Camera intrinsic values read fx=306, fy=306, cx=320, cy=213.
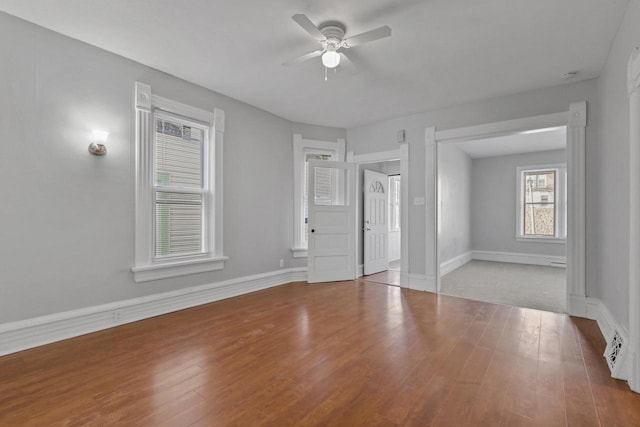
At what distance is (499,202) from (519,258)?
58.5 inches

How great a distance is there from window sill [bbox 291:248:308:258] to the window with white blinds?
1.63 meters

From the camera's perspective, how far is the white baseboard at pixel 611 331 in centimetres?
222

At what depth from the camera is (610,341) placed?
264cm

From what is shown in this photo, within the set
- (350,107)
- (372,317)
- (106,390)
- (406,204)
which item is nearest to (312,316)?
(372,317)

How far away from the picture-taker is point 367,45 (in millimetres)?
2973

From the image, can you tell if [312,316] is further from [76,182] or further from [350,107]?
[350,107]

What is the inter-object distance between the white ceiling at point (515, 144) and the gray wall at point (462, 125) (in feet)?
5.61

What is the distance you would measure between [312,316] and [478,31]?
130 inches

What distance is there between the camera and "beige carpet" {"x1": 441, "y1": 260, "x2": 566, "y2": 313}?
14.0 feet

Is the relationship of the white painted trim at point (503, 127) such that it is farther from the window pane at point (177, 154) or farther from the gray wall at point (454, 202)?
the window pane at point (177, 154)

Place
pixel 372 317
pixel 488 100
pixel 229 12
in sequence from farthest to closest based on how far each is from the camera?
1. pixel 488 100
2. pixel 372 317
3. pixel 229 12

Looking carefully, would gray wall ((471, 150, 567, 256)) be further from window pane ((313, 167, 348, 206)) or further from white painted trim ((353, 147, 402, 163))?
window pane ((313, 167, 348, 206))

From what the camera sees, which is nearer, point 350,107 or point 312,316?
point 312,316

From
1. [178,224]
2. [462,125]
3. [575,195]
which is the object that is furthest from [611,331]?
[178,224]
